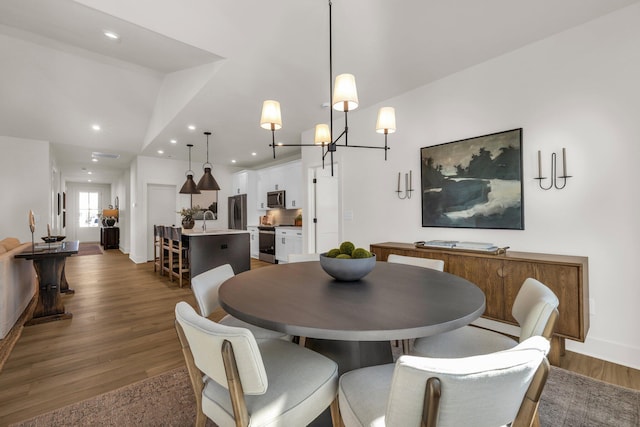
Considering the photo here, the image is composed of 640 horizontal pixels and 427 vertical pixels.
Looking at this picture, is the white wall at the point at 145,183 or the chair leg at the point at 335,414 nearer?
the chair leg at the point at 335,414

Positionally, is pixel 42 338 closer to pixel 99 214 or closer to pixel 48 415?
pixel 48 415

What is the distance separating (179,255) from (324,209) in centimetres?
263

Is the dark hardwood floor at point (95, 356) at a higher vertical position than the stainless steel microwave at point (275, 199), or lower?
lower

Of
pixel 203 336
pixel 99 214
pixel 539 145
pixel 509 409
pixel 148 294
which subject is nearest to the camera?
pixel 509 409

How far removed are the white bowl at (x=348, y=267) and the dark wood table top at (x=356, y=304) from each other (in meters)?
0.04

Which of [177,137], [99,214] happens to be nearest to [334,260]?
[177,137]

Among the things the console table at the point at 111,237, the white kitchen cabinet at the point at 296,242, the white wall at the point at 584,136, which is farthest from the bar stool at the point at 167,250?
the console table at the point at 111,237

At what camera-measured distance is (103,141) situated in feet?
20.2

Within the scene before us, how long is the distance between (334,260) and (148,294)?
3839 mm

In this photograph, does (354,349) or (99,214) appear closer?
(354,349)

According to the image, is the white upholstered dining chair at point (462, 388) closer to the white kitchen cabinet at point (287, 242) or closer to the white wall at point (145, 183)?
the white kitchen cabinet at point (287, 242)

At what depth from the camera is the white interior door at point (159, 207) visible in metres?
7.18

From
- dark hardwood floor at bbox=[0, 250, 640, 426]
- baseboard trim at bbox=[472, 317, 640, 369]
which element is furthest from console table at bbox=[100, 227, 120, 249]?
baseboard trim at bbox=[472, 317, 640, 369]

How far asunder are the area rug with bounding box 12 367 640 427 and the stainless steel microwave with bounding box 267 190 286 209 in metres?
4.74
